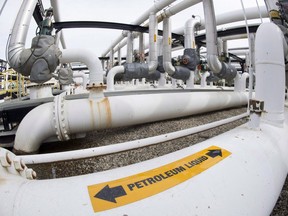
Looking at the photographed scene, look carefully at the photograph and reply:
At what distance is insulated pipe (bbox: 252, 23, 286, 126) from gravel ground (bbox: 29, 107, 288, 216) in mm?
453

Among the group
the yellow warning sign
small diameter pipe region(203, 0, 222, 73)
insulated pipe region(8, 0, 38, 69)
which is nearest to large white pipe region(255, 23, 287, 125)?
the yellow warning sign

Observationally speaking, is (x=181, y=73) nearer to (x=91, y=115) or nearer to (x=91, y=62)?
(x=91, y=62)

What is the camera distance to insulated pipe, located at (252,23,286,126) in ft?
3.82

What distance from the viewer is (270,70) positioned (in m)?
1.17

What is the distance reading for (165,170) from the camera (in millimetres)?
594

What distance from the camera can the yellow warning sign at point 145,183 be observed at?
1.49 ft

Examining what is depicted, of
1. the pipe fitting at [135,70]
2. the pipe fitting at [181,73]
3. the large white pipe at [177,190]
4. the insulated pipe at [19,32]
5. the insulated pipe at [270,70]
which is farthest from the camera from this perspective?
the pipe fitting at [181,73]

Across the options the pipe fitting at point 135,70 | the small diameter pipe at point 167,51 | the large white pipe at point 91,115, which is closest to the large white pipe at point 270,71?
the large white pipe at point 91,115

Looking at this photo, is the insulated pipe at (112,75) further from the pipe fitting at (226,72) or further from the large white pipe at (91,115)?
the large white pipe at (91,115)

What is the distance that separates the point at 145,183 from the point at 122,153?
905 millimetres

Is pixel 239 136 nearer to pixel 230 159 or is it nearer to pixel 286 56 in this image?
pixel 230 159

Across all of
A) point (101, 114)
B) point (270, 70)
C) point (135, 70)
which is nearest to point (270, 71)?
point (270, 70)

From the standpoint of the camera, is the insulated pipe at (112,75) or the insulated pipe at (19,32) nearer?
the insulated pipe at (19,32)

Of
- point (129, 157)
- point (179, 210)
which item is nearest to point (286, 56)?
point (129, 157)
